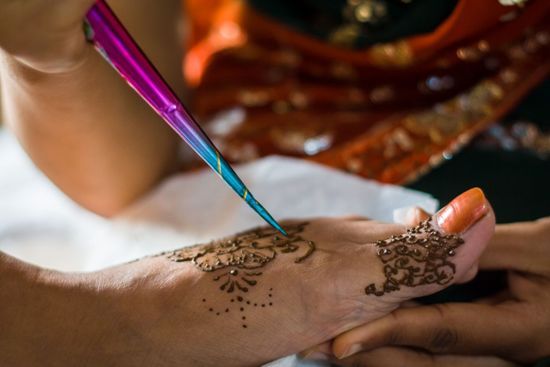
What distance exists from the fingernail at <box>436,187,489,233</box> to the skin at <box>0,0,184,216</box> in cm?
40

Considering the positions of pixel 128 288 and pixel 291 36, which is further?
pixel 291 36

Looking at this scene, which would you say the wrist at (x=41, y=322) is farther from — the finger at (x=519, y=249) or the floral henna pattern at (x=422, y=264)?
the finger at (x=519, y=249)

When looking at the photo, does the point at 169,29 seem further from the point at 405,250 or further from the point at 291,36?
the point at 405,250

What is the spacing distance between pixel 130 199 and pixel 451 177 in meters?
0.43

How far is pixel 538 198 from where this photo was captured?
0.83 meters

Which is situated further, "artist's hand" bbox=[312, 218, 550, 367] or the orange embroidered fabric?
the orange embroidered fabric

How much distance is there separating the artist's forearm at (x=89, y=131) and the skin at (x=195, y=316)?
21 cm

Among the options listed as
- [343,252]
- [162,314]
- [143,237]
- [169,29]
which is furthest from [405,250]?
[169,29]

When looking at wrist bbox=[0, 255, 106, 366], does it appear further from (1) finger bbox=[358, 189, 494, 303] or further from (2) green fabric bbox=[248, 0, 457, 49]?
(2) green fabric bbox=[248, 0, 457, 49]

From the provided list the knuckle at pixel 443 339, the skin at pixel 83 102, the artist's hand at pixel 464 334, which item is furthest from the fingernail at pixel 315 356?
the skin at pixel 83 102

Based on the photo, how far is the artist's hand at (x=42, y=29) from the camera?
60cm

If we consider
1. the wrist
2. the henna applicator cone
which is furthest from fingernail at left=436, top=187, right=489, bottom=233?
the wrist

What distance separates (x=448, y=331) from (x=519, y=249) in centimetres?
13

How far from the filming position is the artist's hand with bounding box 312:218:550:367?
67cm
